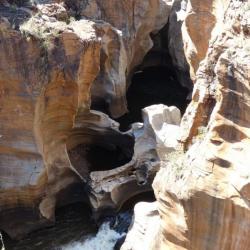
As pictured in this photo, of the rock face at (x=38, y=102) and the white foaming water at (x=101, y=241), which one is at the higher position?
the rock face at (x=38, y=102)

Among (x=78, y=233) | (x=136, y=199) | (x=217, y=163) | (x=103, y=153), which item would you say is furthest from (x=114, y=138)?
(x=217, y=163)

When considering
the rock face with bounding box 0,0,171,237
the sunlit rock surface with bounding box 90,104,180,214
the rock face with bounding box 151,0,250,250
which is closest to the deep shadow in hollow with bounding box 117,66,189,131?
the sunlit rock surface with bounding box 90,104,180,214

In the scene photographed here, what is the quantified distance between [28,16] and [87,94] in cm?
327

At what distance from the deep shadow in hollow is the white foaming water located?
5986mm

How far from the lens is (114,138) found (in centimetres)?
1705

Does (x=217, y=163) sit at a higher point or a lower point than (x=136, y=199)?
higher

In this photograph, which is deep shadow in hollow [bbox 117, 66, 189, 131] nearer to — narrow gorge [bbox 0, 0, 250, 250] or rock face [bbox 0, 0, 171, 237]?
narrow gorge [bbox 0, 0, 250, 250]

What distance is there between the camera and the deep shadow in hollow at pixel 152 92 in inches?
797

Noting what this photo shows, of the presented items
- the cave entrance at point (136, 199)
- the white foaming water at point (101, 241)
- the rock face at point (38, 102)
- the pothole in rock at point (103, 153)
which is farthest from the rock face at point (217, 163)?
the pothole in rock at point (103, 153)

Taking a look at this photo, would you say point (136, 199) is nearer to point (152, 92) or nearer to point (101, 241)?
point (101, 241)

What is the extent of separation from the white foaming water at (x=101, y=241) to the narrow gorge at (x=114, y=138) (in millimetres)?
29

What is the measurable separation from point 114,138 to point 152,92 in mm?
5548

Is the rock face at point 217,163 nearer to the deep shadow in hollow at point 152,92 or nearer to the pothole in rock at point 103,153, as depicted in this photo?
the pothole in rock at point 103,153

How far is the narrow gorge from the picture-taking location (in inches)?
291
